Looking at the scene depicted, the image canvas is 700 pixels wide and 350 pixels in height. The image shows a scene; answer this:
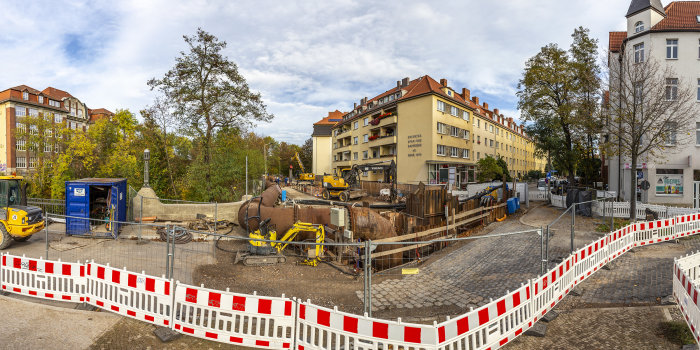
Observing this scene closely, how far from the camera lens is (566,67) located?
22.5 m

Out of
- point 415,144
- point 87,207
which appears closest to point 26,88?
point 87,207

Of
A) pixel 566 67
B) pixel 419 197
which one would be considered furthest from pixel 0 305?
pixel 566 67

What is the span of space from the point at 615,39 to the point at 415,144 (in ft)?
63.2

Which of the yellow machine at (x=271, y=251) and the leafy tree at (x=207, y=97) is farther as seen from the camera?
the leafy tree at (x=207, y=97)

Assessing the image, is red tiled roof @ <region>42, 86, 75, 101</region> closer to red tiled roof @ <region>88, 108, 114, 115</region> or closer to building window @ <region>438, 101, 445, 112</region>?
red tiled roof @ <region>88, 108, 114, 115</region>

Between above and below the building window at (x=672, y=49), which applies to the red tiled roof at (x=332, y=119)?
above

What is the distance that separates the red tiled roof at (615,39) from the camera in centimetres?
2478

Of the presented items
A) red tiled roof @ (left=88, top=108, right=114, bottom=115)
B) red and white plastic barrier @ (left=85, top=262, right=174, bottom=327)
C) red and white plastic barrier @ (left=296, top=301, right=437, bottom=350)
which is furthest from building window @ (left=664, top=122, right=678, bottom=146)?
red tiled roof @ (left=88, top=108, right=114, bottom=115)

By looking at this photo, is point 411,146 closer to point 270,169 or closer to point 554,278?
point 554,278

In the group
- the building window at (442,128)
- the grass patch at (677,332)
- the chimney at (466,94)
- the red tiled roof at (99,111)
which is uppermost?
the red tiled roof at (99,111)

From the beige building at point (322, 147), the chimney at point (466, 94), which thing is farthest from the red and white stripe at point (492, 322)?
the beige building at point (322, 147)

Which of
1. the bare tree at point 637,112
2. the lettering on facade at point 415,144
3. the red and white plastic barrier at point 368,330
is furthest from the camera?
the lettering on facade at point 415,144

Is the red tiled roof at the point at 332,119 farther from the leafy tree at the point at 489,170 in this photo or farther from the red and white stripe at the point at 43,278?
the red and white stripe at the point at 43,278

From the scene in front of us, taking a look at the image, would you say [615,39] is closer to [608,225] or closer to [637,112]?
[637,112]
